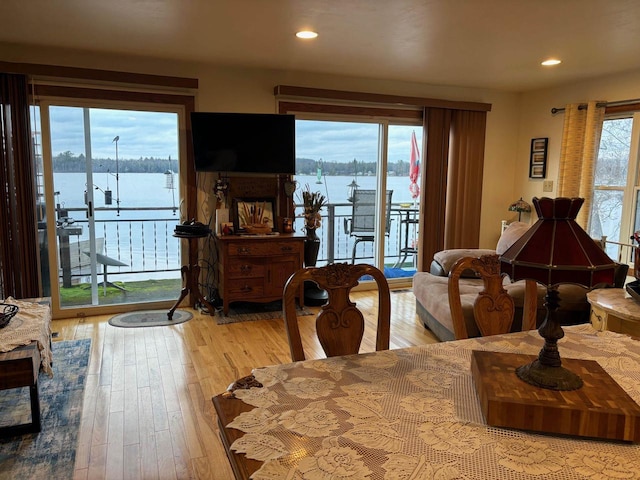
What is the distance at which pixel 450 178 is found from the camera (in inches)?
222

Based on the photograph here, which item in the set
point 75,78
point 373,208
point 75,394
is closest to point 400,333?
point 373,208

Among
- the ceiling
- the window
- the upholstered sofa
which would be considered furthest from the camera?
the window

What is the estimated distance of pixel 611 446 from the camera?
1036 mm

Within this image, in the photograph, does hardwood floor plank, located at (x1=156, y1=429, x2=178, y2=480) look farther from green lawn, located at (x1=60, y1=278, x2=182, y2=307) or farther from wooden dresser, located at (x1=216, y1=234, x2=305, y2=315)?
green lawn, located at (x1=60, y1=278, x2=182, y2=307)

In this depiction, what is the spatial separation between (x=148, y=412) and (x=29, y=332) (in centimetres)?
77

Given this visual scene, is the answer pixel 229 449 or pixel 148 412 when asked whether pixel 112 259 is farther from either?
pixel 229 449

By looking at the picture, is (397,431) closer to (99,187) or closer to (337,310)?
(337,310)

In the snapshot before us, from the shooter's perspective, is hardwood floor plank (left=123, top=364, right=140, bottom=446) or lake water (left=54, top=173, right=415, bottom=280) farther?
lake water (left=54, top=173, right=415, bottom=280)

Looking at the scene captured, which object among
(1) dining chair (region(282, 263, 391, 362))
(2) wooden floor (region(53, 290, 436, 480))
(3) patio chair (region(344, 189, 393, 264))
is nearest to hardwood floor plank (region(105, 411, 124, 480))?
(2) wooden floor (region(53, 290, 436, 480))

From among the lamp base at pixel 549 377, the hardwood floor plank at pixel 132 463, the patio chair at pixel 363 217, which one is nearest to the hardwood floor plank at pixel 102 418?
the hardwood floor plank at pixel 132 463

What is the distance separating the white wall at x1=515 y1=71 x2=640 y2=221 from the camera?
470 centimetres

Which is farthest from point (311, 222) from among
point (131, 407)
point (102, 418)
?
point (102, 418)

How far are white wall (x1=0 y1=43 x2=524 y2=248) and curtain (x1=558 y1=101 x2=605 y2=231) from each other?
90 centimetres

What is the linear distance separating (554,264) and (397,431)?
55 cm
